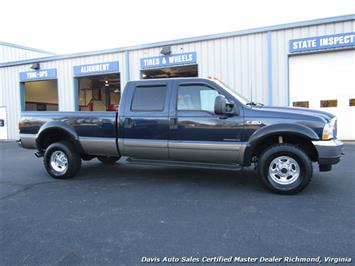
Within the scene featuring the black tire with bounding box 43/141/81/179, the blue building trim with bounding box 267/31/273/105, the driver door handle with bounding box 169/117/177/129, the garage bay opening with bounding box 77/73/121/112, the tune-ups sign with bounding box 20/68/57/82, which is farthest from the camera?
the garage bay opening with bounding box 77/73/121/112

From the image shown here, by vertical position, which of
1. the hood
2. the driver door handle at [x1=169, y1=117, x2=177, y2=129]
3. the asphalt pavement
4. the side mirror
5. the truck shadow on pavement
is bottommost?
the asphalt pavement

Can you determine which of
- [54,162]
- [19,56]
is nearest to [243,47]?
[54,162]

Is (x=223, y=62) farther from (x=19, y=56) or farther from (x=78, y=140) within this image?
(x=19, y=56)

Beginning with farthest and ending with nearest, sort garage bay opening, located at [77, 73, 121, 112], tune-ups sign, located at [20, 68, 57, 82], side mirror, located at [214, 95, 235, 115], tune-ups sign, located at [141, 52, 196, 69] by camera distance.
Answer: garage bay opening, located at [77, 73, 121, 112], tune-ups sign, located at [20, 68, 57, 82], tune-ups sign, located at [141, 52, 196, 69], side mirror, located at [214, 95, 235, 115]

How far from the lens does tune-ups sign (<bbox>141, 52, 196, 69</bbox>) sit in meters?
13.5

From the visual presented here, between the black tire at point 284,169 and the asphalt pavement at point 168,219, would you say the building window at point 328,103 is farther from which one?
the black tire at point 284,169

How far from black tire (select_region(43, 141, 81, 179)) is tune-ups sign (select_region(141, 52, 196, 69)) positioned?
8332 millimetres

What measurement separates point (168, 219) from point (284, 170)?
2.16 meters

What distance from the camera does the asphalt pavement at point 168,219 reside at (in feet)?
10.1

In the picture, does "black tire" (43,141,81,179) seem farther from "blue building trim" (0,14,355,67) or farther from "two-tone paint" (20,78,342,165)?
"blue building trim" (0,14,355,67)

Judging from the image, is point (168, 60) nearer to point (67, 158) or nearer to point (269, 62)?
point (269, 62)

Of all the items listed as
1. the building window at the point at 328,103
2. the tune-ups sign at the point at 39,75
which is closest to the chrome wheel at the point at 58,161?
the building window at the point at 328,103

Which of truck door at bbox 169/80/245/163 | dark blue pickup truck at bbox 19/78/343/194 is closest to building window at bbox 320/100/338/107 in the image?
dark blue pickup truck at bbox 19/78/343/194

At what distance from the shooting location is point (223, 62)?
12852 millimetres
